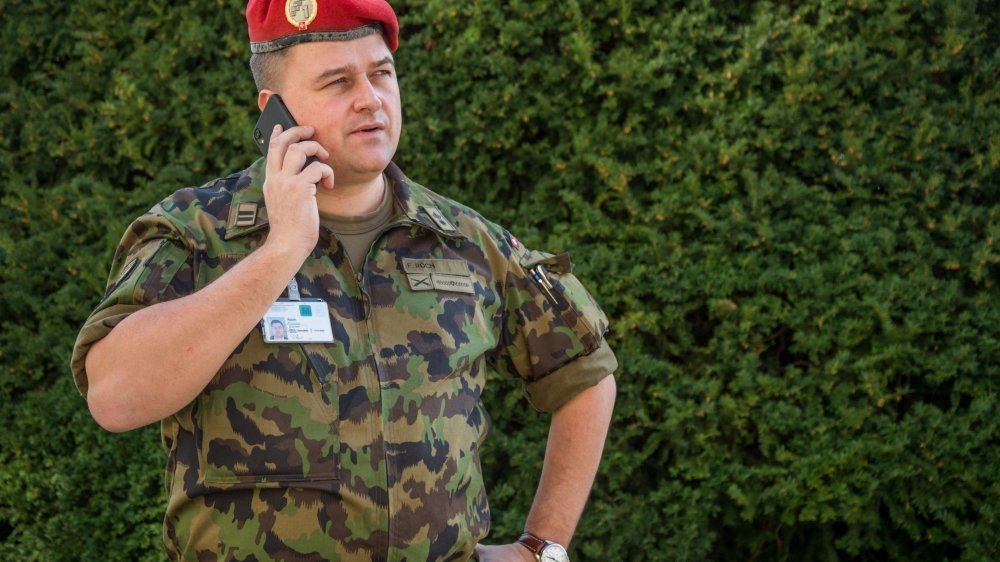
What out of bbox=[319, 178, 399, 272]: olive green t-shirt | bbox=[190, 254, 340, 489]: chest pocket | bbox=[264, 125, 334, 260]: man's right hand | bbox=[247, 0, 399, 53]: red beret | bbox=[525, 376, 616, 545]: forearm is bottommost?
bbox=[525, 376, 616, 545]: forearm

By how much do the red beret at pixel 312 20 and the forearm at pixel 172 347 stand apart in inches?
26.1

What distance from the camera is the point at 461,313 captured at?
9.70 feet

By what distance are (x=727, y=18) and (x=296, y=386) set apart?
9.40ft

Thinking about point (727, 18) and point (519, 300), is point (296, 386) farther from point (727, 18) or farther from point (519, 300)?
point (727, 18)

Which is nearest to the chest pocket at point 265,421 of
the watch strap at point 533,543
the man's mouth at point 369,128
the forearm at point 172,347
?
the forearm at point 172,347

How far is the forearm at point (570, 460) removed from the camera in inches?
129

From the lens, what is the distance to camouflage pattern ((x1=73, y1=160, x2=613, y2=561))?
265 centimetres

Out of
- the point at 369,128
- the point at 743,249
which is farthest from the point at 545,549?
the point at 743,249

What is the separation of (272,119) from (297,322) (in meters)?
0.52

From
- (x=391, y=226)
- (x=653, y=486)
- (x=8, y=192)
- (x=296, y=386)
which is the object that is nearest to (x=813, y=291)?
(x=653, y=486)

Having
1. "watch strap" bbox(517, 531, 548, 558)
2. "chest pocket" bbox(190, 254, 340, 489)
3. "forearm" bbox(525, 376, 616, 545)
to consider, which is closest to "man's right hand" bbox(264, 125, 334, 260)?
"chest pocket" bbox(190, 254, 340, 489)

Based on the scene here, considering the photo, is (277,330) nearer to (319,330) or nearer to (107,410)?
(319,330)

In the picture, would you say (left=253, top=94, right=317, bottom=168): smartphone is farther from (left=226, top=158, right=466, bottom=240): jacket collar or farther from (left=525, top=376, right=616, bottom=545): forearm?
(left=525, top=376, right=616, bottom=545): forearm

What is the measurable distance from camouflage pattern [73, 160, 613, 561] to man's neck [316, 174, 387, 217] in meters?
0.08
